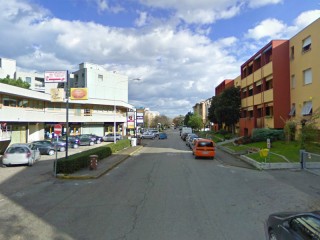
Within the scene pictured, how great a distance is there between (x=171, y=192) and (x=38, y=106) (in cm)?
4099

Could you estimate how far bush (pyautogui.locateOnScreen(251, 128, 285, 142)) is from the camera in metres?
33.4

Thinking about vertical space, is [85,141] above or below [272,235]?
below

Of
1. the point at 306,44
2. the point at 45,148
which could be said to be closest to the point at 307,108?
the point at 306,44

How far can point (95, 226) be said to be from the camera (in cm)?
843

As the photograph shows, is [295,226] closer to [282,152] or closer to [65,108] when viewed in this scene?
[282,152]

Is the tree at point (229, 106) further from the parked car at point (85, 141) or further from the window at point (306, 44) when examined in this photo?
the window at point (306, 44)

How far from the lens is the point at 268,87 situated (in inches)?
1561

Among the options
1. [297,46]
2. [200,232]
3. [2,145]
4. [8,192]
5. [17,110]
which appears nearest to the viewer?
[200,232]

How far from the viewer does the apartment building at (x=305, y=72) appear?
28.7 metres

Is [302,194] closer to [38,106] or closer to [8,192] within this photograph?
[8,192]

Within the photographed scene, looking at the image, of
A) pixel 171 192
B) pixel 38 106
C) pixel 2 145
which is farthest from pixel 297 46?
pixel 38 106

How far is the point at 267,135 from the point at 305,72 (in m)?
7.09

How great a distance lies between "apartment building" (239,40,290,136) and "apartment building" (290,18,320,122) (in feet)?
2.82

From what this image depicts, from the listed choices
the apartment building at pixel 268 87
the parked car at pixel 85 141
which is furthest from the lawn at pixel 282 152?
the parked car at pixel 85 141
